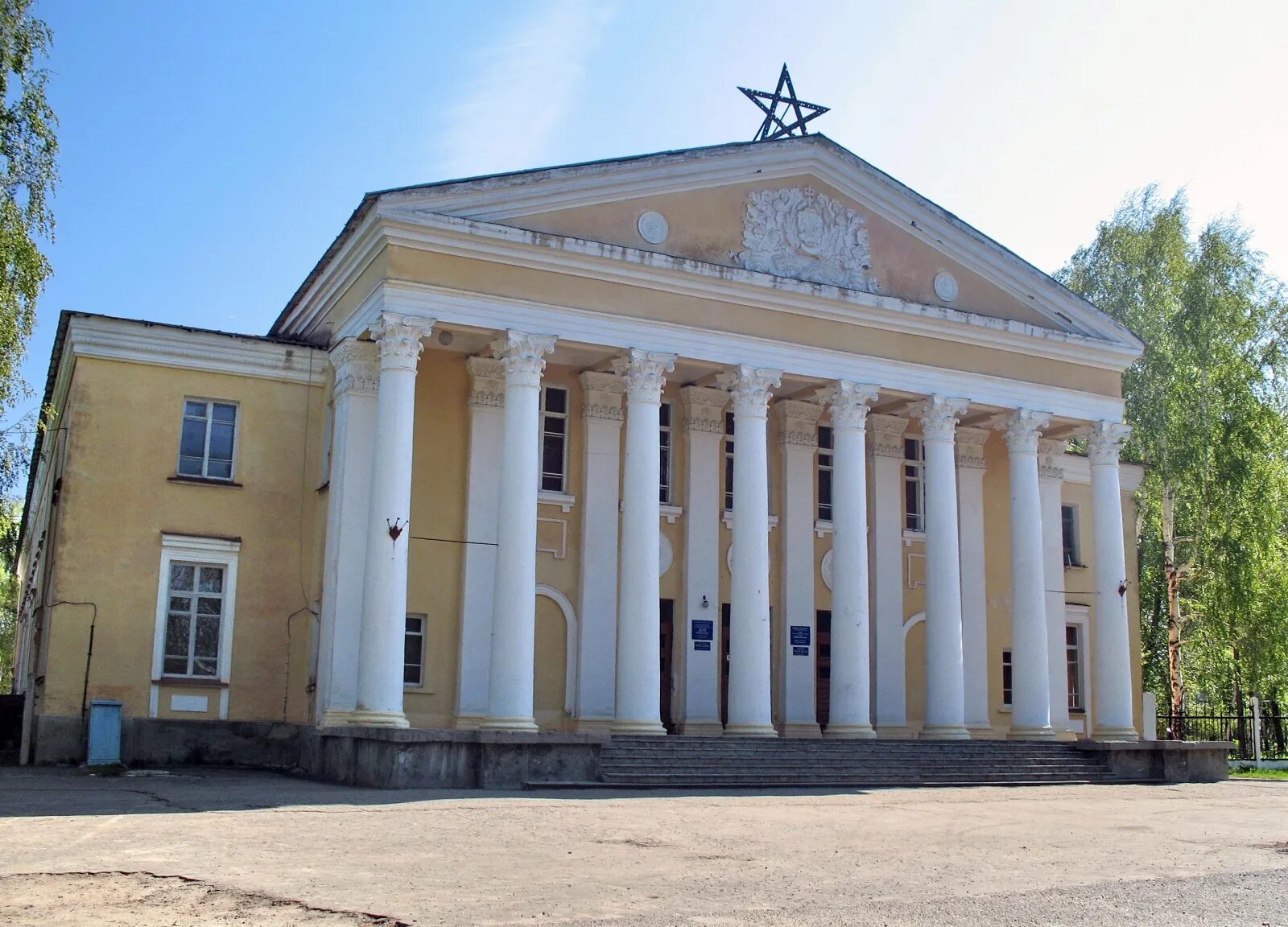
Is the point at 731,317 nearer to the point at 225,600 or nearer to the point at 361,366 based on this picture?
the point at 361,366

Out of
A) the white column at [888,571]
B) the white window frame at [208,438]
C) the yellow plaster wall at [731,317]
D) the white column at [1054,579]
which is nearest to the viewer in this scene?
the yellow plaster wall at [731,317]

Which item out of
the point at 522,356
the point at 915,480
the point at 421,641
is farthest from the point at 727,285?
the point at 421,641

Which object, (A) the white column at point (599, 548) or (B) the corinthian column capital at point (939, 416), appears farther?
(B) the corinthian column capital at point (939, 416)

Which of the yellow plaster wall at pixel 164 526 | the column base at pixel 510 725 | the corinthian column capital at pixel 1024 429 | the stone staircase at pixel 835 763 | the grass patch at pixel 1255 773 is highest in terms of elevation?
the corinthian column capital at pixel 1024 429

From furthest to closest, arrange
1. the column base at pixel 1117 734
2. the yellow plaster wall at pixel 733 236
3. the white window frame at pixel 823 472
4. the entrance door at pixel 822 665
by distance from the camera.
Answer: the white window frame at pixel 823 472
the entrance door at pixel 822 665
the column base at pixel 1117 734
the yellow plaster wall at pixel 733 236

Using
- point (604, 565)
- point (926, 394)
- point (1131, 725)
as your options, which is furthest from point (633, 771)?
point (1131, 725)

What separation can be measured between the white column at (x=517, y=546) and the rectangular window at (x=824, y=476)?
7181 mm

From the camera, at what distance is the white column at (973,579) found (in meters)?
24.7

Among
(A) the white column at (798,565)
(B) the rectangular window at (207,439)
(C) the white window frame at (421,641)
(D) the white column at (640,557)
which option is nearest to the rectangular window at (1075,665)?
(A) the white column at (798,565)

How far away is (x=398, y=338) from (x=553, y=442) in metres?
4.57

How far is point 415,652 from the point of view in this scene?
67.4 ft

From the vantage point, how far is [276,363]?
2128cm

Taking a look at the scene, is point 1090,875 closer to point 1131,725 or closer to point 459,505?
point 459,505

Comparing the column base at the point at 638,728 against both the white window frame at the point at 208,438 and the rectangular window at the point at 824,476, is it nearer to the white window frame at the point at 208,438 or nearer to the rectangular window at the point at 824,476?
the rectangular window at the point at 824,476
